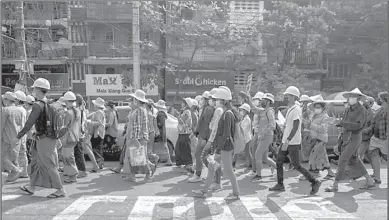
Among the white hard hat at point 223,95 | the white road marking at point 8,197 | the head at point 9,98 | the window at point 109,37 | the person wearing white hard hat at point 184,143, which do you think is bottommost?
the white road marking at point 8,197

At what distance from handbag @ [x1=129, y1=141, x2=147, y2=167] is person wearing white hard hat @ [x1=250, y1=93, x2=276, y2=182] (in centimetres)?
234

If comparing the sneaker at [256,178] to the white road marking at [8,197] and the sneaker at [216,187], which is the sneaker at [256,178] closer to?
the sneaker at [216,187]

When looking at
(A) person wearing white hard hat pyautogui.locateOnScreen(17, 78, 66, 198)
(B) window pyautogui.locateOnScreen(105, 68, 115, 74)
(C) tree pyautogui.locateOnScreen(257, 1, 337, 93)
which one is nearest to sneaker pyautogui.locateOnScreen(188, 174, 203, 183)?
(A) person wearing white hard hat pyautogui.locateOnScreen(17, 78, 66, 198)

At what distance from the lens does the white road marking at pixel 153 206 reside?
222 inches

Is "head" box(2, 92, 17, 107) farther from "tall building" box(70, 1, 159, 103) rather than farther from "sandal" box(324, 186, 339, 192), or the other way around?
"tall building" box(70, 1, 159, 103)

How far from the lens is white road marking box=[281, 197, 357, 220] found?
5.78m

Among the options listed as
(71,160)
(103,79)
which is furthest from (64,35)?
(71,160)

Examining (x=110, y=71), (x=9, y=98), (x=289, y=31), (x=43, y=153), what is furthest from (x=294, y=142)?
(x=110, y=71)

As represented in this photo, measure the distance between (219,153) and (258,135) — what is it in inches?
83.7

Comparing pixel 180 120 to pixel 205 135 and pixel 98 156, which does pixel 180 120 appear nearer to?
pixel 205 135

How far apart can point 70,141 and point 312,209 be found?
15.8 feet

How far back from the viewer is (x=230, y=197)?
21.9 ft

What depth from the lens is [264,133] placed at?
27.0ft

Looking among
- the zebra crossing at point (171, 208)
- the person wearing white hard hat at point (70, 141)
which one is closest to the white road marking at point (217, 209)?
the zebra crossing at point (171, 208)
